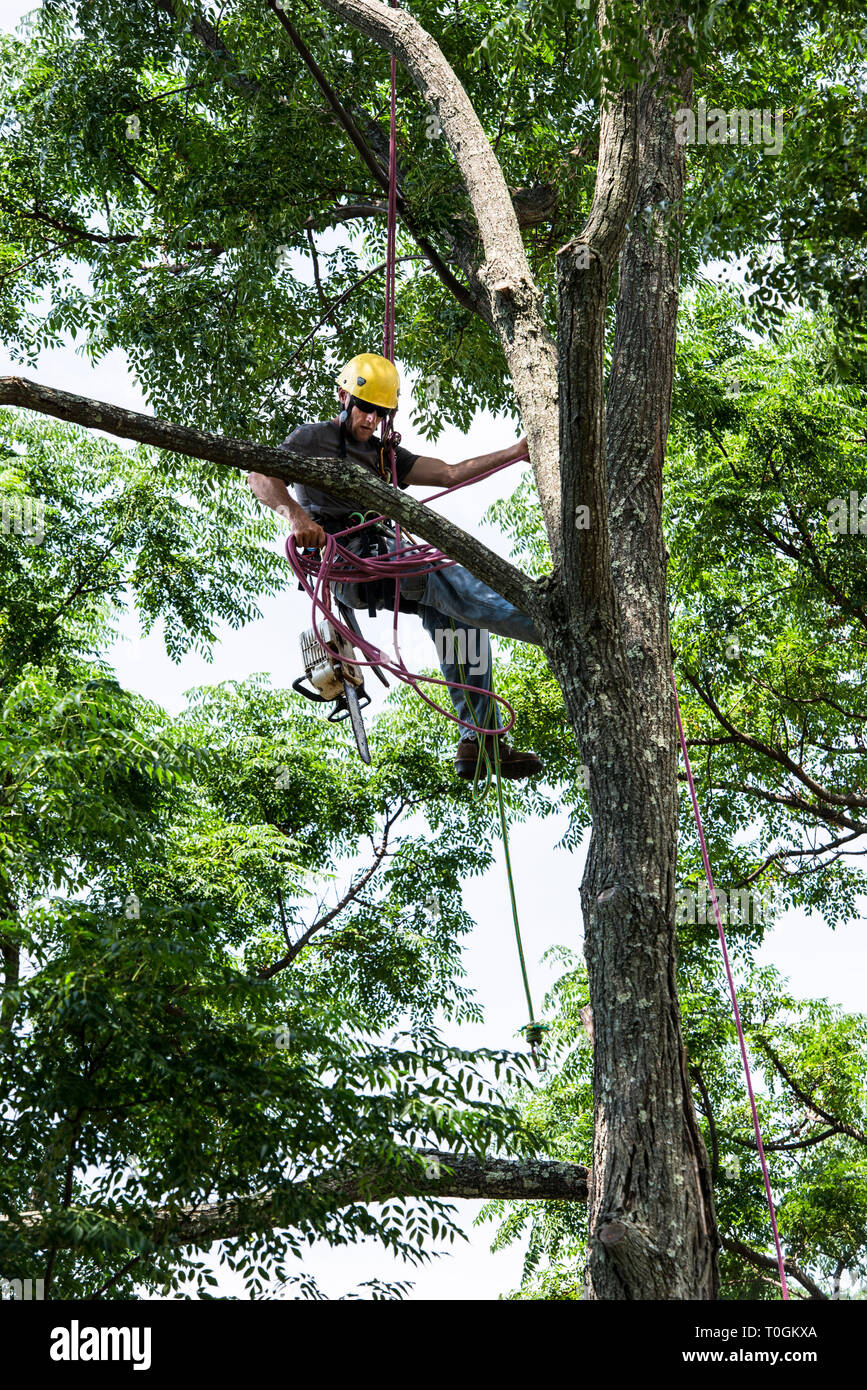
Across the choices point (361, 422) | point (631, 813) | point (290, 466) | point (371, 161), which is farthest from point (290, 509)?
point (371, 161)

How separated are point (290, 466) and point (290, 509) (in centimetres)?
111

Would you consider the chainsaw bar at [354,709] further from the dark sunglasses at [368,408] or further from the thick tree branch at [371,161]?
the thick tree branch at [371,161]

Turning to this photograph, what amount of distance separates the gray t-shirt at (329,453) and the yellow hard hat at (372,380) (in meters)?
0.17

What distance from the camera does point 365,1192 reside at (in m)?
3.85

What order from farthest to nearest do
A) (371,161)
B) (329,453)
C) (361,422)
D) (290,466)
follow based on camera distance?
(371,161), (361,422), (329,453), (290,466)

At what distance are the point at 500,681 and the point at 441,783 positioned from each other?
49.6 inches

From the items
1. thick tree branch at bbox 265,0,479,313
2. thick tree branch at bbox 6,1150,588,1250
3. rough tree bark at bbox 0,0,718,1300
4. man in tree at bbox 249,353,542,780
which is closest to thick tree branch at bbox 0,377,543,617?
rough tree bark at bbox 0,0,718,1300

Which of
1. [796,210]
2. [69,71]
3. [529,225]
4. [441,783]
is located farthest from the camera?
[441,783]

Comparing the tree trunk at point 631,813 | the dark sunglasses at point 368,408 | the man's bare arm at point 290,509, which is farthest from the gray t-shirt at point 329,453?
the tree trunk at point 631,813

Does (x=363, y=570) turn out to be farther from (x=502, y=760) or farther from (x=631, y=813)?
(x=631, y=813)

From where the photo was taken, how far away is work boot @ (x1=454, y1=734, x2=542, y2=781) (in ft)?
17.3
